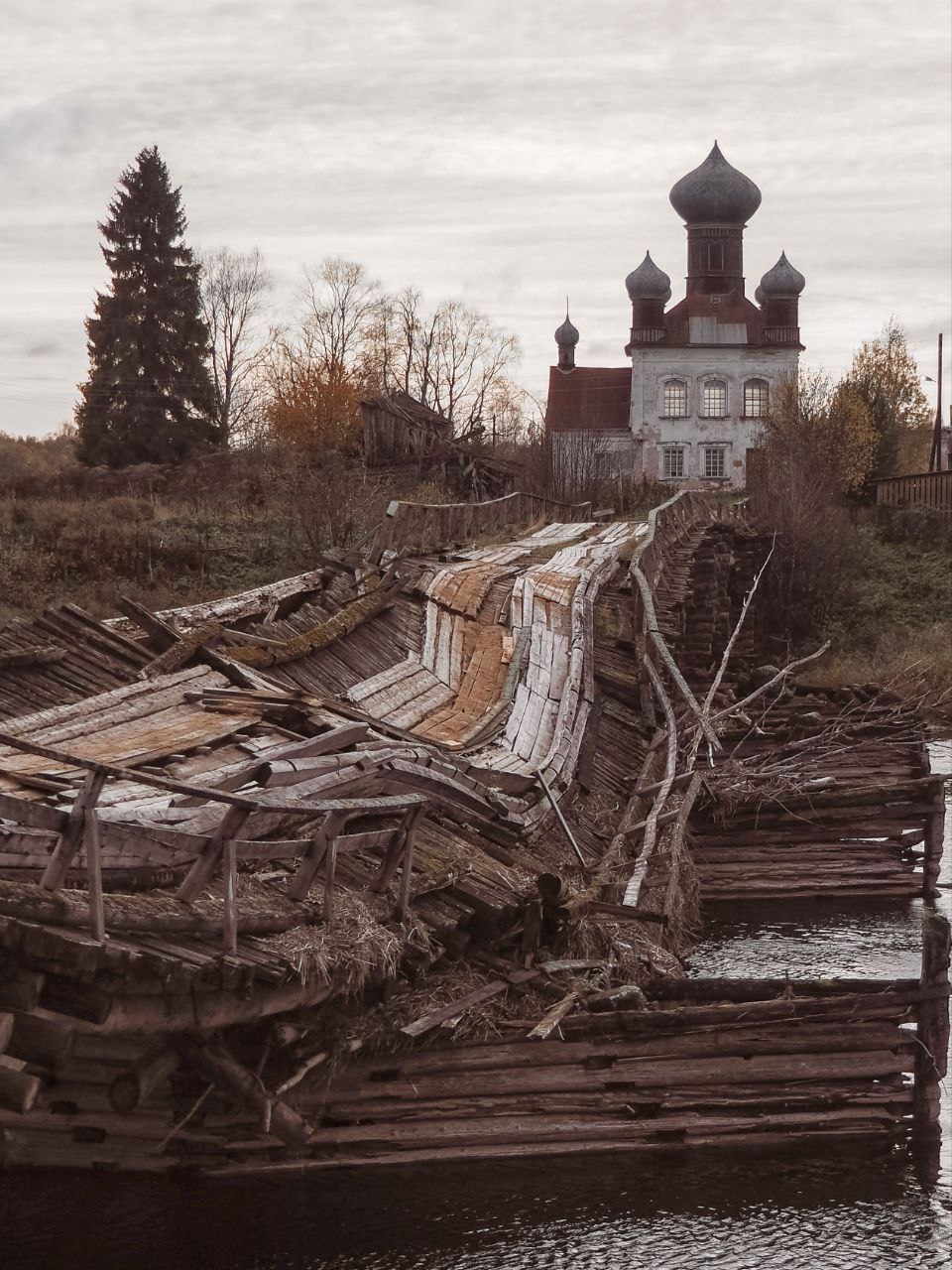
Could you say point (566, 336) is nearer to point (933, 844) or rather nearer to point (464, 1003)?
point (933, 844)

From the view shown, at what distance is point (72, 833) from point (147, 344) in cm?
5222

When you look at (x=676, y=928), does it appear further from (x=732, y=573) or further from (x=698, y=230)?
(x=698, y=230)

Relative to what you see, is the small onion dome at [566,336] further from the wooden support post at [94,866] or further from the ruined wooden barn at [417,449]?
the wooden support post at [94,866]

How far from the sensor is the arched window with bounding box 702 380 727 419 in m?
78.9

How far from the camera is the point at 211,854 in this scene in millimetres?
10305

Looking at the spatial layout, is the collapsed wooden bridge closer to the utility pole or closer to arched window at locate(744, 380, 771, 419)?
the utility pole

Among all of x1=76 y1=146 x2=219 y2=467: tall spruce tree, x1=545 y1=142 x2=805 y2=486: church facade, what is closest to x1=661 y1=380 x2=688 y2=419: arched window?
x1=545 y1=142 x2=805 y2=486: church facade

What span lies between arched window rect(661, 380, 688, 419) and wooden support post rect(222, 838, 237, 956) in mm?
70353

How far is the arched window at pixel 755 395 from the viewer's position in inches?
3105

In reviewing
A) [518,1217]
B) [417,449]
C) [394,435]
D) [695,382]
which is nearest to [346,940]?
[518,1217]

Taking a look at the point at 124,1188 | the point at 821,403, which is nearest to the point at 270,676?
the point at 124,1188

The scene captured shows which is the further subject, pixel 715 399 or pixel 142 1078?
pixel 715 399

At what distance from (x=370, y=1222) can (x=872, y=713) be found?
678 inches

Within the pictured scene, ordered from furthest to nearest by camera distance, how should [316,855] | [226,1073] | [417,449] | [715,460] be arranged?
[715,460]
[417,449]
[316,855]
[226,1073]
